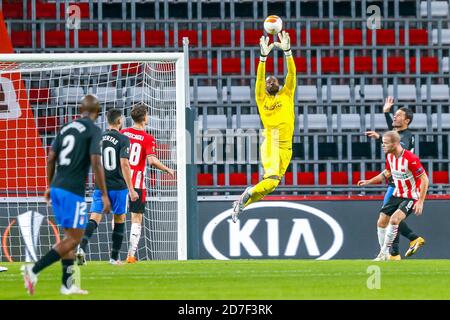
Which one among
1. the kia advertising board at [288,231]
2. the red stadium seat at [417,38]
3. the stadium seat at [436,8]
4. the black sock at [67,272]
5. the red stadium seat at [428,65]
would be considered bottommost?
the kia advertising board at [288,231]

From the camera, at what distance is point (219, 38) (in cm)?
Answer: 1811

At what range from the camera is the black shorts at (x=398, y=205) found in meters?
12.6

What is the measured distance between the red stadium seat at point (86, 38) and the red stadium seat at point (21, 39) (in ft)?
2.18

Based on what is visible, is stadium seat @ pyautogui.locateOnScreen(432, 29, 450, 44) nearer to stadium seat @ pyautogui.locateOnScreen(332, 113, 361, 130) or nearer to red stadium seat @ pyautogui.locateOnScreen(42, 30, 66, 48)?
stadium seat @ pyautogui.locateOnScreen(332, 113, 361, 130)

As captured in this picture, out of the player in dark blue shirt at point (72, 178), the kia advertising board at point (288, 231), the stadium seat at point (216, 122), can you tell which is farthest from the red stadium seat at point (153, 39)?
the player in dark blue shirt at point (72, 178)

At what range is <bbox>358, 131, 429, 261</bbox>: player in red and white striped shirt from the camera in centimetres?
1242

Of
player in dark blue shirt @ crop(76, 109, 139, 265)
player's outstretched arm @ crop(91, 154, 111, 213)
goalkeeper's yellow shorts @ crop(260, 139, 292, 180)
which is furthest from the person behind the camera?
goalkeeper's yellow shorts @ crop(260, 139, 292, 180)

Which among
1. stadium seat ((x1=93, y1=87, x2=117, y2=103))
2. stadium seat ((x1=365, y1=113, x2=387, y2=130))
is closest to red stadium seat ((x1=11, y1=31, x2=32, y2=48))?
stadium seat ((x1=93, y1=87, x2=117, y2=103))

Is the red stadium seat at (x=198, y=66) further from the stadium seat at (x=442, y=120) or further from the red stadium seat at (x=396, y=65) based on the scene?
the stadium seat at (x=442, y=120)

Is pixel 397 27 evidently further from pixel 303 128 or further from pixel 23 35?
pixel 23 35

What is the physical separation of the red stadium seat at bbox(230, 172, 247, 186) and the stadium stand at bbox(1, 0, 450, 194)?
21mm

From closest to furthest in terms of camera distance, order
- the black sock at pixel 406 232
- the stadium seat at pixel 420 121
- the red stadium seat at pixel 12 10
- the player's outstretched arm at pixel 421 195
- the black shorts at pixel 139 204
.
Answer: the black shorts at pixel 139 204 → the player's outstretched arm at pixel 421 195 → the black sock at pixel 406 232 → the stadium seat at pixel 420 121 → the red stadium seat at pixel 12 10
